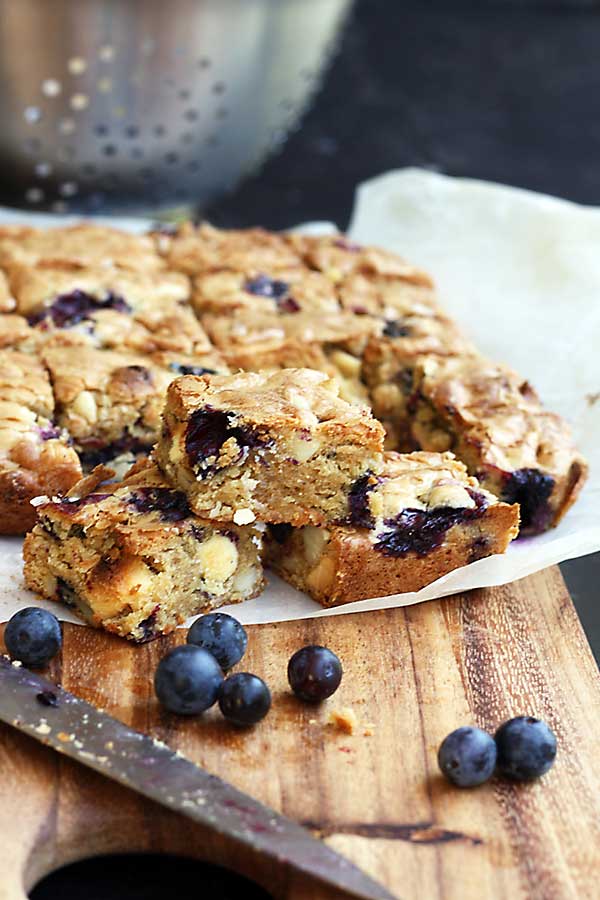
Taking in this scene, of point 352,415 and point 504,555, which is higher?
point 352,415

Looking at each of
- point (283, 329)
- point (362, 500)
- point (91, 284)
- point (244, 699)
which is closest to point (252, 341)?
point (283, 329)

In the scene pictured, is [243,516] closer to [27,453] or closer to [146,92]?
[27,453]

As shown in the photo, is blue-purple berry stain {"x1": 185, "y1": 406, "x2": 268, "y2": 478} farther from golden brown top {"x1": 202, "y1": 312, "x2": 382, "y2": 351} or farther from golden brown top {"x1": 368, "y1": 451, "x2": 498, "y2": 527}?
golden brown top {"x1": 202, "y1": 312, "x2": 382, "y2": 351}

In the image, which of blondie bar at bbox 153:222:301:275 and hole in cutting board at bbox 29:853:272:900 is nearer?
hole in cutting board at bbox 29:853:272:900

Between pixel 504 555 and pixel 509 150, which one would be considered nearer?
pixel 504 555

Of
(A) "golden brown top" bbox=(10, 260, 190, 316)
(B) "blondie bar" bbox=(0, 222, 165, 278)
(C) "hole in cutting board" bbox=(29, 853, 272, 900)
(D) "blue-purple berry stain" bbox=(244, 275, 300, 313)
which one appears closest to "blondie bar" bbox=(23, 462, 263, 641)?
(C) "hole in cutting board" bbox=(29, 853, 272, 900)

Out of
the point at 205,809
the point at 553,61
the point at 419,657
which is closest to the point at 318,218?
the point at 553,61

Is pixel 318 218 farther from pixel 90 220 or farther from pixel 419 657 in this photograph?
pixel 419 657
